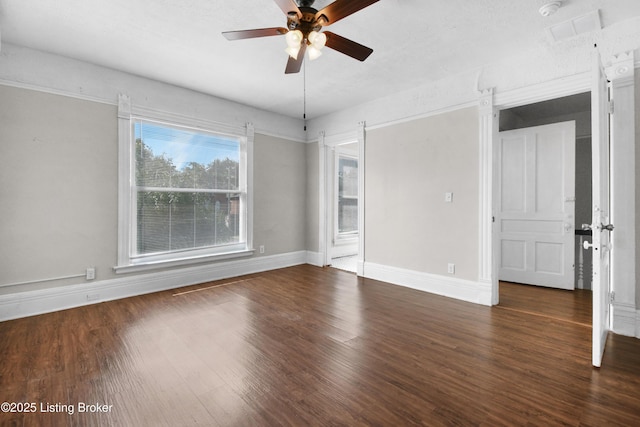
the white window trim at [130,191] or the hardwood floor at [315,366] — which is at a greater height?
the white window trim at [130,191]

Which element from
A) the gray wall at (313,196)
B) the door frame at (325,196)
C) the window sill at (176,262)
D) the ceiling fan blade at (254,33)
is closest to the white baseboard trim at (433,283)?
the door frame at (325,196)

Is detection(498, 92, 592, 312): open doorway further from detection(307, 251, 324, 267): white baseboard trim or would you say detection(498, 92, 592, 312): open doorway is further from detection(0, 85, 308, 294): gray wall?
detection(0, 85, 308, 294): gray wall

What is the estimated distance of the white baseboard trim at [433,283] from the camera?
3492 millimetres

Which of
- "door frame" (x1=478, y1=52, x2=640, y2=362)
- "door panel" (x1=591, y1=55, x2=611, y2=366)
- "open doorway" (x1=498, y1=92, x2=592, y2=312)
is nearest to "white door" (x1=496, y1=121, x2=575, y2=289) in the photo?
"open doorway" (x1=498, y1=92, x2=592, y2=312)

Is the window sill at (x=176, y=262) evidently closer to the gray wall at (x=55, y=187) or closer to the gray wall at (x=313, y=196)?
A: the gray wall at (x=55, y=187)

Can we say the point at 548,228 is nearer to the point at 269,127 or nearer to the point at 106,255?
the point at 269,127

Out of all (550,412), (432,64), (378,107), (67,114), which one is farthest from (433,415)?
(67,114)

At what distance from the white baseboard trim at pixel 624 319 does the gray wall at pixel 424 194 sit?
1.19 metres

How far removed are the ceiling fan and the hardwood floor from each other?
2.37m

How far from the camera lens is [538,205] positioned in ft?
13.9

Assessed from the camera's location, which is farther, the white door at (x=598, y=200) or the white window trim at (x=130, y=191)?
the white window trim at (x=130, y=191)

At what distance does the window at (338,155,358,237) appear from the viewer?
20.5 feet

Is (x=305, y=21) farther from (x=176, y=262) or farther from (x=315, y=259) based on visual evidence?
(x=315, y=259)

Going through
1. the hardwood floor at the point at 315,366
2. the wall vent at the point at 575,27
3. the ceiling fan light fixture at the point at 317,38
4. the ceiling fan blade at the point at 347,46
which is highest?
the wall vent at the point at 575,27
